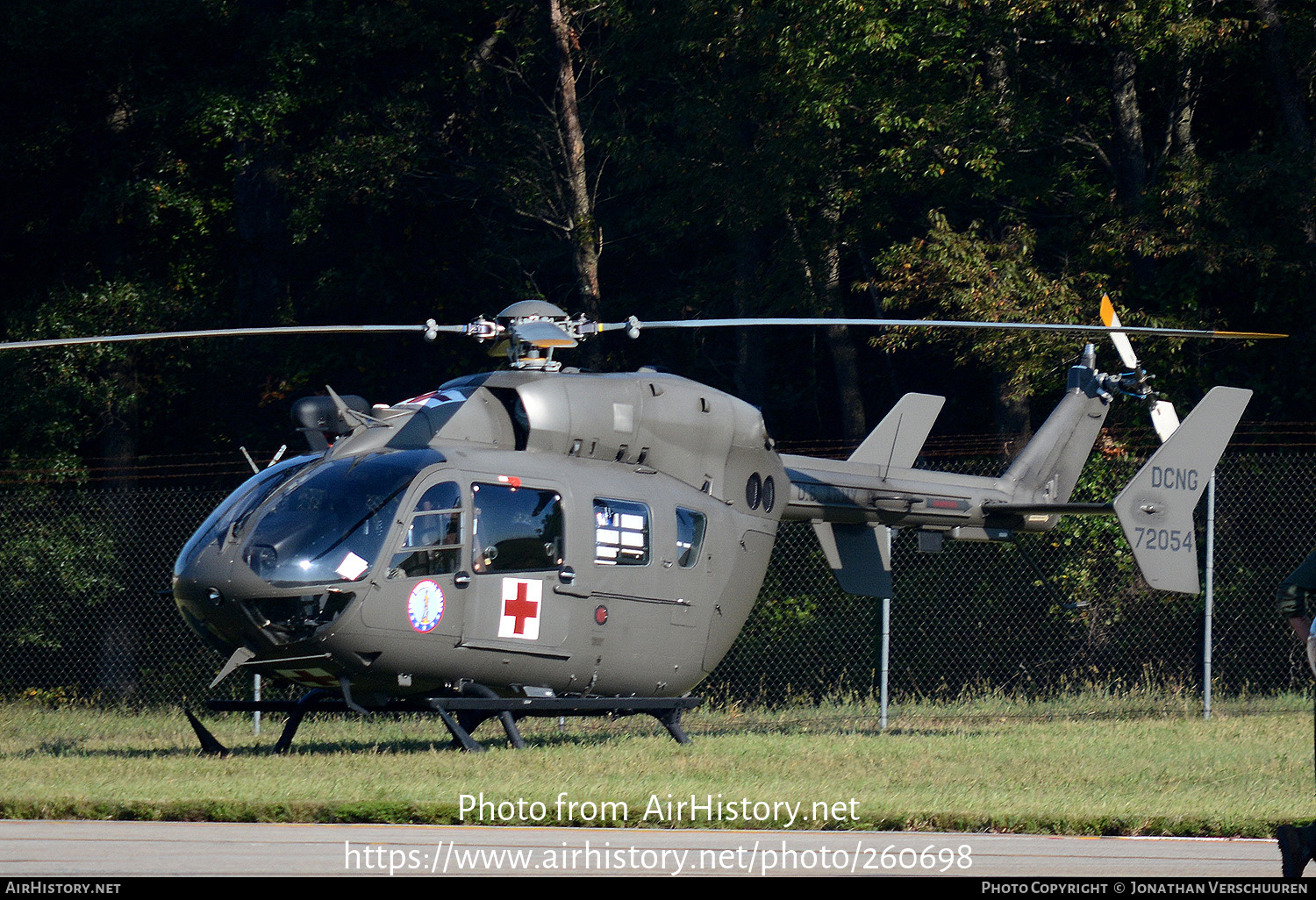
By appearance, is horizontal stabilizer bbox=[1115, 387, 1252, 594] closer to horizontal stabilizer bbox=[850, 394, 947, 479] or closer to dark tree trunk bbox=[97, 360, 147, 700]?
horizontal stabilizer bbox=[850, 394, 947, 479]

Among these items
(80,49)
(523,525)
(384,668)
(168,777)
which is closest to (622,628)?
(523,525)

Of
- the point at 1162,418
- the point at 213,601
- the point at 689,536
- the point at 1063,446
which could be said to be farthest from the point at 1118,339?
the point at 213,601

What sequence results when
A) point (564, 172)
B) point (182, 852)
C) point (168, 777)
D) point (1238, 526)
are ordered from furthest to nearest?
point (564, 172) < point (1238, 526) < point (168, 777) < point (182, 852)

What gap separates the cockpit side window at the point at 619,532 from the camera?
11.6 metres

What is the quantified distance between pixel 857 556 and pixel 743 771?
13.1ft

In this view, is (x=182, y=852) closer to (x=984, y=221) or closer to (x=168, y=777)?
(x=168, y=777)

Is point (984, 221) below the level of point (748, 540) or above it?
above

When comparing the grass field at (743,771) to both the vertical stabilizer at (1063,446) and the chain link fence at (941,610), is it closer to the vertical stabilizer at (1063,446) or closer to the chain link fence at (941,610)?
the vertical stabilizer at (1063,446)

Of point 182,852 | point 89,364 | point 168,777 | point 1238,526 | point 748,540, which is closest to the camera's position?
point 182,852

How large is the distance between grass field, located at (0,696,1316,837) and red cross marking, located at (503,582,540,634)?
955 millimetres

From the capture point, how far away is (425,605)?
10.8 metres

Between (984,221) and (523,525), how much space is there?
14577mm

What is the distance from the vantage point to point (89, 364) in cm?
2373

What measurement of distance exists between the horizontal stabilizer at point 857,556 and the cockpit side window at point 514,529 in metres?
3.64
